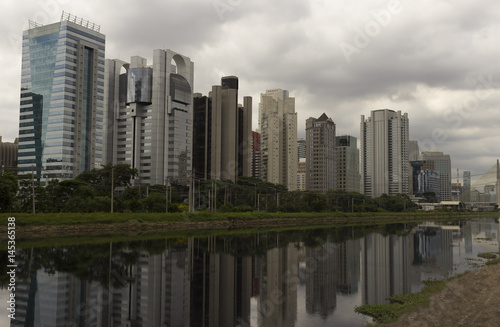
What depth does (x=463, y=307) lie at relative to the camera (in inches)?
648

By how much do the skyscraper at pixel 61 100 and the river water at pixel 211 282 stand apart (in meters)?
92.2

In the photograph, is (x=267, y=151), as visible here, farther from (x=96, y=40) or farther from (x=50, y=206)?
A: (x=50, y=206)

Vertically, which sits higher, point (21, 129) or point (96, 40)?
point (96, 40)

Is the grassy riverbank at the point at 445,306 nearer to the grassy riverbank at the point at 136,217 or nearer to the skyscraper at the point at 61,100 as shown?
the grassy riverbank at the point at 136,217

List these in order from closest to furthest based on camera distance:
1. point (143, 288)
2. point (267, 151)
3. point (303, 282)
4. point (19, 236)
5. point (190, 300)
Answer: point (190, 300), point (143, 288), point (303, 282), point (19, 236), point (267, 151)

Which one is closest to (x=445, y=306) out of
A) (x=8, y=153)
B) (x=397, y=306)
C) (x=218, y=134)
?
(x=397, y=306)

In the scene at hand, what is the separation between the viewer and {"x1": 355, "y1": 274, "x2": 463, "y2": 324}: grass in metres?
15.7

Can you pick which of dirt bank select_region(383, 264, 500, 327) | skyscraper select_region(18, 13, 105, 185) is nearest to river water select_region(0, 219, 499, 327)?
dirt bank select_region(383, 264, 500, 327)

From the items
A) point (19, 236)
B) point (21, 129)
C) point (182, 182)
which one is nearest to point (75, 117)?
point (21, 129)

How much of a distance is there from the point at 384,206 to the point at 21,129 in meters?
114

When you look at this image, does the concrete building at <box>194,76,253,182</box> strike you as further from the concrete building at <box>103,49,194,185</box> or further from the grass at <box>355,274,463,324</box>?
the grass at <box>355,274,463,324</box>

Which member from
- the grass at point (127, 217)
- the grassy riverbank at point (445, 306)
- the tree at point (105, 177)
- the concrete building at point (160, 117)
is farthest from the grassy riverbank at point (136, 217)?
the concrete building at point (160, 117)

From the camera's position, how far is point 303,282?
23.1 m

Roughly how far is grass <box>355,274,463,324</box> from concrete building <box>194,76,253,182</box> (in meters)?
139
